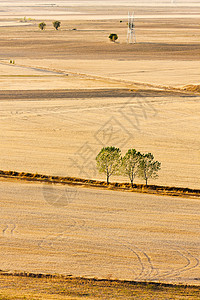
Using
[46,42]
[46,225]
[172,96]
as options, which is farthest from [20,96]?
[46,42]

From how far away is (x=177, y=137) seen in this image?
41156mm

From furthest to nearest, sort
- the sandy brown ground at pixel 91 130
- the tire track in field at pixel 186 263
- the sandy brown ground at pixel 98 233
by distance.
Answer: the sandy brown ground at pixel 91 130 → the sandy brown ground at pixel 98 233 → the tire track in field at pixel 186 263

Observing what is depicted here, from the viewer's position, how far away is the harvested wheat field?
21.6m

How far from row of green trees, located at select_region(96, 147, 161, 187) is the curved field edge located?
55 cm

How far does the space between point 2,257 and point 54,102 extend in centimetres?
3219

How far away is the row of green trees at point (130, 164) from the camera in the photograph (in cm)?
3136

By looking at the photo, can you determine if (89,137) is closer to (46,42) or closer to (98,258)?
(98,258)

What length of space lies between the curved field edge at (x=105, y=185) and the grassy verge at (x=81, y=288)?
10.3m

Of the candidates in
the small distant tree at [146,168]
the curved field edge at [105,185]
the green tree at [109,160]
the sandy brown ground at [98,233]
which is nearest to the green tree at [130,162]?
the small distant tree at [146,168]

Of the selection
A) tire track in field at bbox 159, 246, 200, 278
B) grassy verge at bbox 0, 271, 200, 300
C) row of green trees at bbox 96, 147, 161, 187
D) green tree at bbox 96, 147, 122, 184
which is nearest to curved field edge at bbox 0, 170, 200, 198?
row of green trees at bbox 96, 147, 161, 187

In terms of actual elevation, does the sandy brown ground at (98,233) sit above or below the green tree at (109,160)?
below

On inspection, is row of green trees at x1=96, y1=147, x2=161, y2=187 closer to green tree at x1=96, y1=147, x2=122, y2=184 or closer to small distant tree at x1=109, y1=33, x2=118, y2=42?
green tree at x1=96, y1=147, x2=122, y2=184

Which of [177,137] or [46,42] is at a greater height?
[46,42]

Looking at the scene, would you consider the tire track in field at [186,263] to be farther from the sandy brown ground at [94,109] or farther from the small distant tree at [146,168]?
the small distant tree at [146,168]
